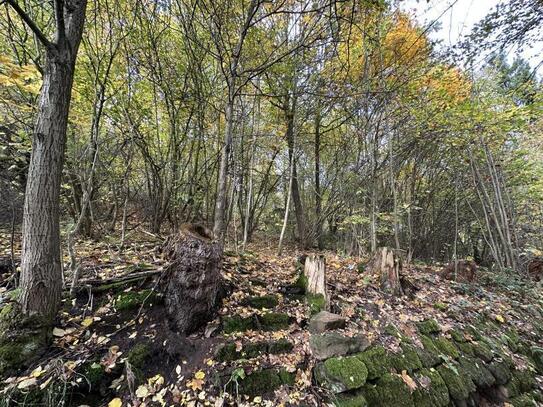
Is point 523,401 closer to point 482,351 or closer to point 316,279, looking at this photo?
point 482,351

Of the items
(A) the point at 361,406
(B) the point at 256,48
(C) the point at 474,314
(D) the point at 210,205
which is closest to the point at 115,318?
(A) the point at 361,406

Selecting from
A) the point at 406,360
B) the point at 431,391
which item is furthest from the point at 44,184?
the point at 431,391

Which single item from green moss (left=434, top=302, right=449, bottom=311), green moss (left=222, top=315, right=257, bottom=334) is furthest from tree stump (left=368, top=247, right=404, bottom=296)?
green moss (left=222, top=315, right=257, bottom=334)

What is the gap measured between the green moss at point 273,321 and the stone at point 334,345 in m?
0.31

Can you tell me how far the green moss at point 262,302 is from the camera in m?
2.48

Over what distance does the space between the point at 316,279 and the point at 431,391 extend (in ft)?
4.49

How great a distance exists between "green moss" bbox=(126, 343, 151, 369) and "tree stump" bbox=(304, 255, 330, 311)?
1.70m

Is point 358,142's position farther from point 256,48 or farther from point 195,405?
point 195,405

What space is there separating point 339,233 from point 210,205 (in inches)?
202

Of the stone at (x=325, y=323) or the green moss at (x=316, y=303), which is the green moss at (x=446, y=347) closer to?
the stone at (x=325, y=323)

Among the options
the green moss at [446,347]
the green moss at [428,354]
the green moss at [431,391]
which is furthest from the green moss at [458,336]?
the green moss at [431,391]

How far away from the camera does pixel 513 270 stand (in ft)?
17.4

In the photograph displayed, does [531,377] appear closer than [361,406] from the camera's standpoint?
No

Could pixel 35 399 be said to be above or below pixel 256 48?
below
